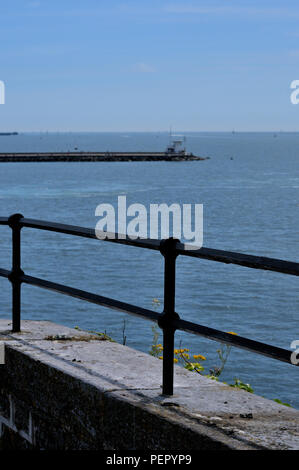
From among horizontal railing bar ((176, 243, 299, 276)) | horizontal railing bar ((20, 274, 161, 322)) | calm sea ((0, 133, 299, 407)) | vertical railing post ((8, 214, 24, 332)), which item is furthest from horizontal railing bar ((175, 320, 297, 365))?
→ calm sea ((0, 133, 299, 407))

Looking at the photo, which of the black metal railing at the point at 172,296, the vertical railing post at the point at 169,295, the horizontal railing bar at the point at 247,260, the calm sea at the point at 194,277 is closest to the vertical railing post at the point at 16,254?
the black metal railing at the point at 172,296

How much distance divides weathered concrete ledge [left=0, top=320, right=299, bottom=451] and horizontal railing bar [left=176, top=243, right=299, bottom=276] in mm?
834

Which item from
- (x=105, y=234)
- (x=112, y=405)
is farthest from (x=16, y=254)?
(x=112, y=405)

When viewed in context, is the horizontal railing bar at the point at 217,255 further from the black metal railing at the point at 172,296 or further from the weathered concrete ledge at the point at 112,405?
the weathered concrete ledge at the point at 112,405

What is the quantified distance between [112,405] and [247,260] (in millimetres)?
1196

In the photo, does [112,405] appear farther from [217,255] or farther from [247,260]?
[247,260]

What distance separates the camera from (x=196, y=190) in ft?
355

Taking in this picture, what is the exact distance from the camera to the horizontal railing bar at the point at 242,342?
3.78 meters

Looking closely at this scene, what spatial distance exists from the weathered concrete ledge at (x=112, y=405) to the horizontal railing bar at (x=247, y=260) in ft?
2.74

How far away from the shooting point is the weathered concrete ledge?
4.06 meters

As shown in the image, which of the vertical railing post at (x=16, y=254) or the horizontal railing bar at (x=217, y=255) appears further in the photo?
the vertical railing post at (x=16, y=254)

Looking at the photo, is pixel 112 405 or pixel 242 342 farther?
pixel 112 405

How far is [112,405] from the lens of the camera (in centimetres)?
450
